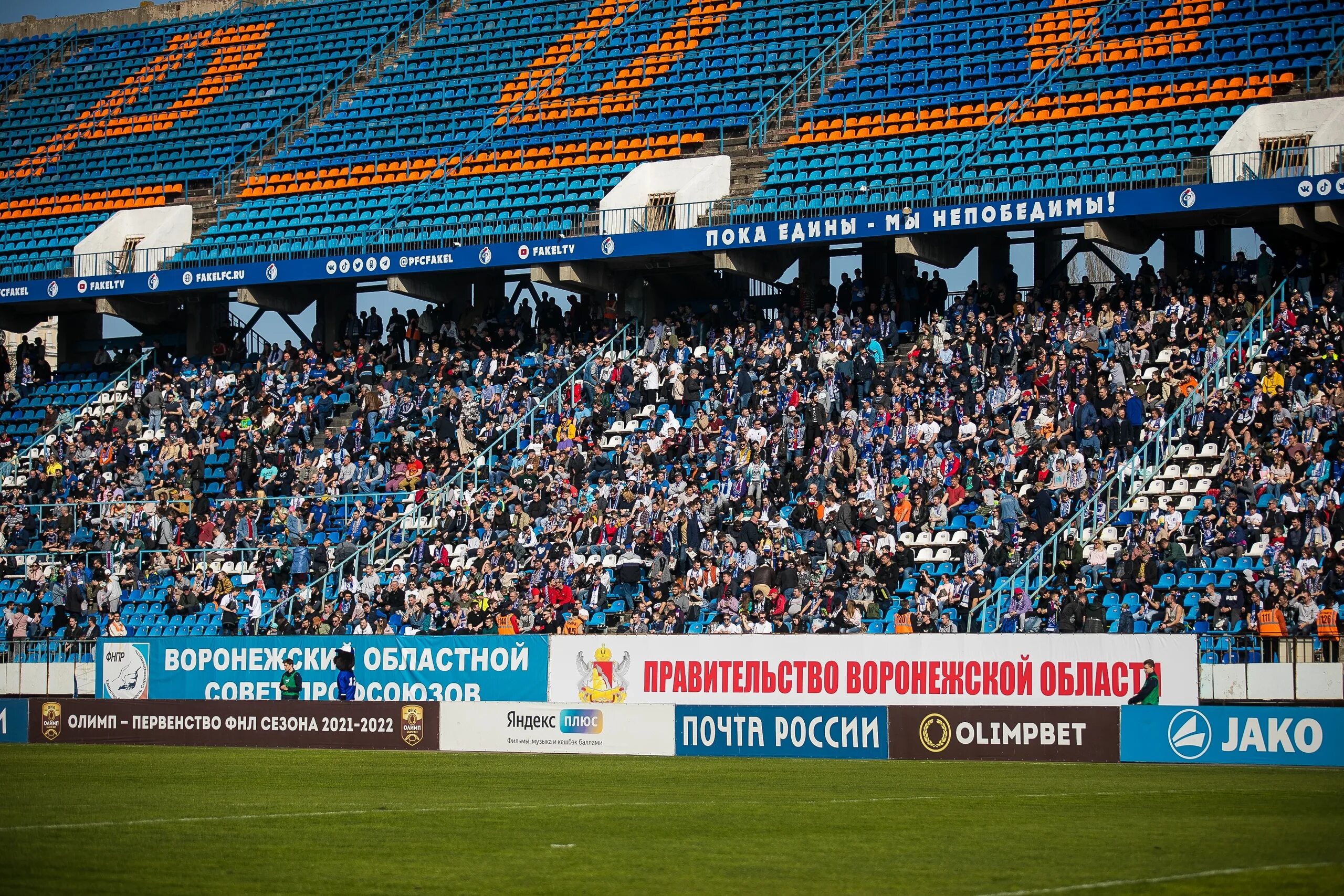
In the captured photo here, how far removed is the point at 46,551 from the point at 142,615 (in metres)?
4.11

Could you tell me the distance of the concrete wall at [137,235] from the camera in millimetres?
45125

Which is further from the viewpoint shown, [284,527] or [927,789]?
[284,527]

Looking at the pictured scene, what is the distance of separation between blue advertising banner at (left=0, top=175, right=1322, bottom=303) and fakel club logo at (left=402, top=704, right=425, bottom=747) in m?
13.9

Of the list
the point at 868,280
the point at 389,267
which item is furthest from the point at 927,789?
the point at 389,267

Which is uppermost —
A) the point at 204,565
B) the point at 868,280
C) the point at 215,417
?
the point at 868,280

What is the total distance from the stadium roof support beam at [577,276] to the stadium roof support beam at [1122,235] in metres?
10.9

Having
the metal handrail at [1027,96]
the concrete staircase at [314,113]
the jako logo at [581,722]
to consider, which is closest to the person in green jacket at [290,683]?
the jako logo at [581,722]

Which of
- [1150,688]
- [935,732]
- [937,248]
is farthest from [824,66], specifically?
[935,732]

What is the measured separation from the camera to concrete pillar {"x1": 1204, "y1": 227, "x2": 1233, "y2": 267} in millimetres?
35406

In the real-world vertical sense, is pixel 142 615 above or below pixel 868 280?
below

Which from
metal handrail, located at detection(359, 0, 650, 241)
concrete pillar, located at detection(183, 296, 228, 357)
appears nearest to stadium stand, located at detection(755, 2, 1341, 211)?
metal handrail, located at detection(359, 0, 650, 241)

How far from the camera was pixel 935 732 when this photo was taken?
2403 centimetres

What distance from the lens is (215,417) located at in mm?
41562

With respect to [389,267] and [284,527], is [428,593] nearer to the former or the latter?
[284,527]
